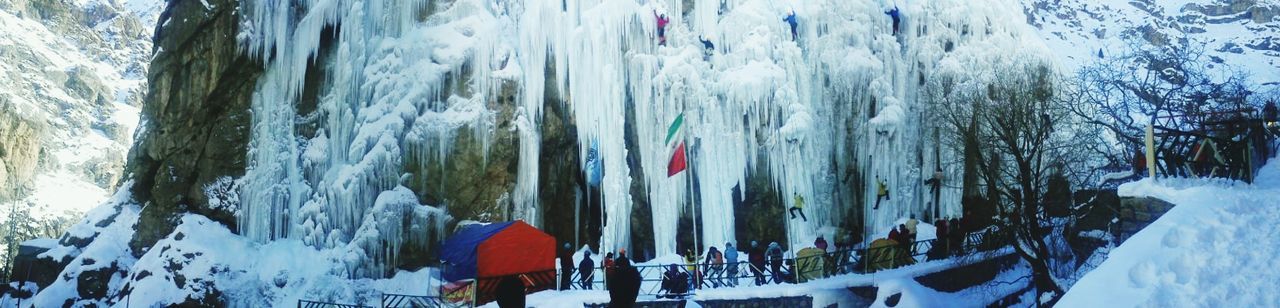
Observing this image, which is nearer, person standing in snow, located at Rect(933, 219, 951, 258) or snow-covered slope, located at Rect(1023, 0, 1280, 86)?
person standing in snow, located at Rect(933, 219, 951, 258)

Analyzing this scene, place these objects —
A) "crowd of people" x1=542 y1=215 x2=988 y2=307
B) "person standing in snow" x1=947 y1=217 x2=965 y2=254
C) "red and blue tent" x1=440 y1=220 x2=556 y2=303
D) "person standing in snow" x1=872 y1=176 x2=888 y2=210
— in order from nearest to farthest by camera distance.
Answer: "crowd of people" x1=542 y1=215 x2=988 y2=307 → "red and blue tent" x1=440 y1=220 x2=556 y2=303 → "person standing in snow" x1=947 y1=217 x2=965 y2=254 → "person standing in snow" x1=872 y1=176 x2=888 y2=210

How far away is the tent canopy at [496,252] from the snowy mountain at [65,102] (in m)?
52.4

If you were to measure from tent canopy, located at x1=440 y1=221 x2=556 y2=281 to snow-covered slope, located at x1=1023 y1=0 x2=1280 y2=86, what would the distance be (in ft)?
151

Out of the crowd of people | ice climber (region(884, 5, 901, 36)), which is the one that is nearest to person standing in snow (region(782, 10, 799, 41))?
ice climber (region(884, 5, 901, 36))

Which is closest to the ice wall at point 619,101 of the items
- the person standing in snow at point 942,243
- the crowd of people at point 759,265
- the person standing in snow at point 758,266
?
the person standing in snow at point 942,243

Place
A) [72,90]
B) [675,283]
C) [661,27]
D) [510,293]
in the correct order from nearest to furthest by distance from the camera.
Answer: [510,293] → [675,283] → [661,27] → [72,90]

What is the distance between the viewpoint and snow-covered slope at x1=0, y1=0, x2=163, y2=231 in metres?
71.5

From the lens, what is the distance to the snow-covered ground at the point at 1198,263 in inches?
253

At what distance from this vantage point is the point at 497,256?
643 inches

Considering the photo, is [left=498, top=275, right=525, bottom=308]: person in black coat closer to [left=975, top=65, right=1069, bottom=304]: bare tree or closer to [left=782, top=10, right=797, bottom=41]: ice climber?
[left=975, top=65, right=1069, bottom=304]: bare tree

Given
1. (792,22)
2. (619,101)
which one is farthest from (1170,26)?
(619,101)

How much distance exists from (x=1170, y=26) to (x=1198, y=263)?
7194 cm

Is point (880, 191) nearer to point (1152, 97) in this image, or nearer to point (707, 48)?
point (707, 48)

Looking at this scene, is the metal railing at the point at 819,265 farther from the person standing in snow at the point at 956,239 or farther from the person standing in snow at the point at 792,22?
the person standing in snow at the point at 792,22
